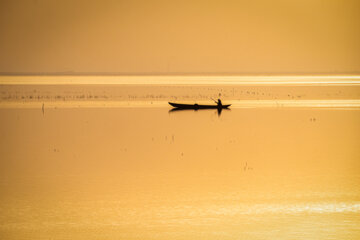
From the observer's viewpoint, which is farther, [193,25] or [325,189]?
[193,25]

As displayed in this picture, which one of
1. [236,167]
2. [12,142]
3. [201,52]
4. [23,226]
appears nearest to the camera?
[23,226]

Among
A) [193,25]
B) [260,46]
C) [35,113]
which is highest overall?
Result: [193,25]

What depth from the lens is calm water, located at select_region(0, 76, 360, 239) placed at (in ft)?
14.8

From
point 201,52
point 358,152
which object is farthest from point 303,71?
point 358,152

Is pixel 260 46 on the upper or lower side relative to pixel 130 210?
upper

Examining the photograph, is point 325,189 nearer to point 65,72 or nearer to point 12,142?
point 12,142

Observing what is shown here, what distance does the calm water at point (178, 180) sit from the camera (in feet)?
14.8

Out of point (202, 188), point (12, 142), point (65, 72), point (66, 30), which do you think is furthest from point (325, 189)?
point (65, 72)

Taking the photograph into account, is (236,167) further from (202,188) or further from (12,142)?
(12,142)

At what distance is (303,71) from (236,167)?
50.2 metres

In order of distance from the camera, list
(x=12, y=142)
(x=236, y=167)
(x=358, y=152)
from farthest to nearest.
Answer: (x=12, y=142)
(x=358, y=152)
(x=236, y=167)

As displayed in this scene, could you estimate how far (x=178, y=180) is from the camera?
619 cm

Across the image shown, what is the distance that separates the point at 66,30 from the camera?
154 ft

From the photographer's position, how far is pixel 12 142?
353 inches
